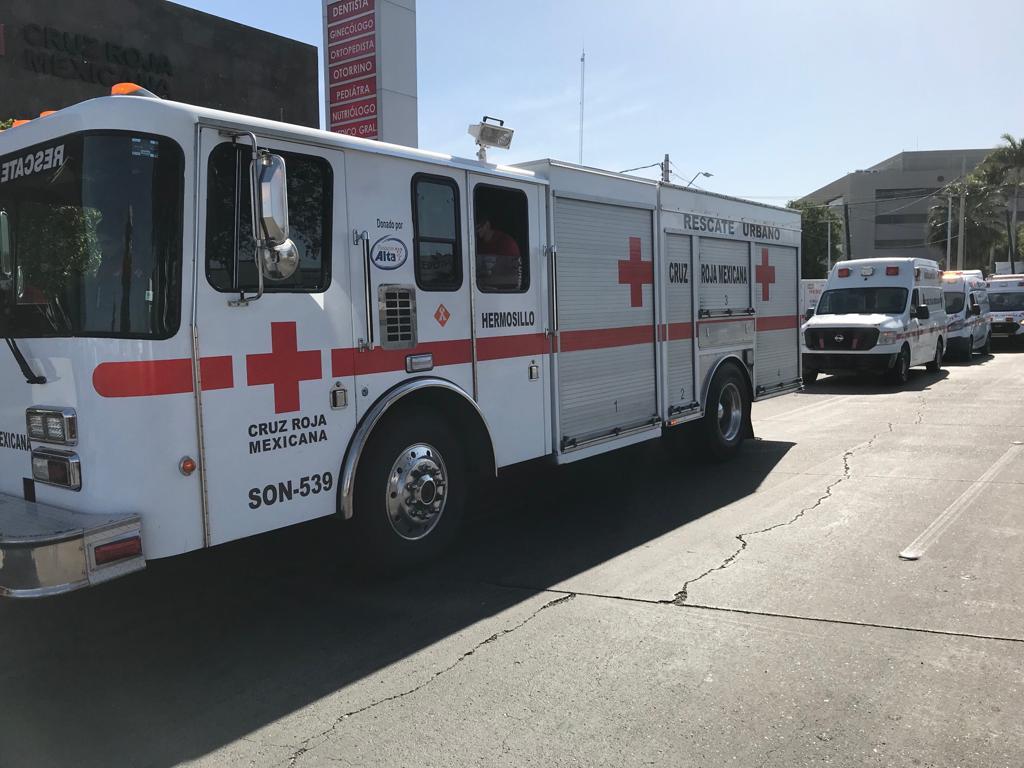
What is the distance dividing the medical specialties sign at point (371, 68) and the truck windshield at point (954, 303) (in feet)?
48.6

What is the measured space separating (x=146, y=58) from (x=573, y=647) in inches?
544

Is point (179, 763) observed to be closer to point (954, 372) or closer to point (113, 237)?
point (113, 237)

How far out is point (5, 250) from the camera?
466 cm

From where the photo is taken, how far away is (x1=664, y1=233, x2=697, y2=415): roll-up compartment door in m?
7.86

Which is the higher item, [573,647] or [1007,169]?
[1007,169]

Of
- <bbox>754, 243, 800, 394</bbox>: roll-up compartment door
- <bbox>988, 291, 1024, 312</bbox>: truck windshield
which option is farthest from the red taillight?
<bbox>988, 291, 1024, 312</bbox>: truck windshield

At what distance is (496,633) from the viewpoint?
4426mm

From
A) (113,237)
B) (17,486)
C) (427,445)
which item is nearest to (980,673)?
(427,445)

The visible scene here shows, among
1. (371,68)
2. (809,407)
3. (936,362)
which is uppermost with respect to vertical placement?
(371,68)

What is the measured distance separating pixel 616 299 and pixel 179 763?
4.97 m

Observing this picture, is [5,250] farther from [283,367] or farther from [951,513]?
[951,513]

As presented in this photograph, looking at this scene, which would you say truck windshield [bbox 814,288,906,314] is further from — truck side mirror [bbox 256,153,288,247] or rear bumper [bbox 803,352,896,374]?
truck side mirror [bbox 256,153,288,247]

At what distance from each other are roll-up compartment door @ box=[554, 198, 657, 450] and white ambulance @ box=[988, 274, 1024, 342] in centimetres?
2251

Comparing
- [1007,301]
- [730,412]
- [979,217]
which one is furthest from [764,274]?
[979,217]
